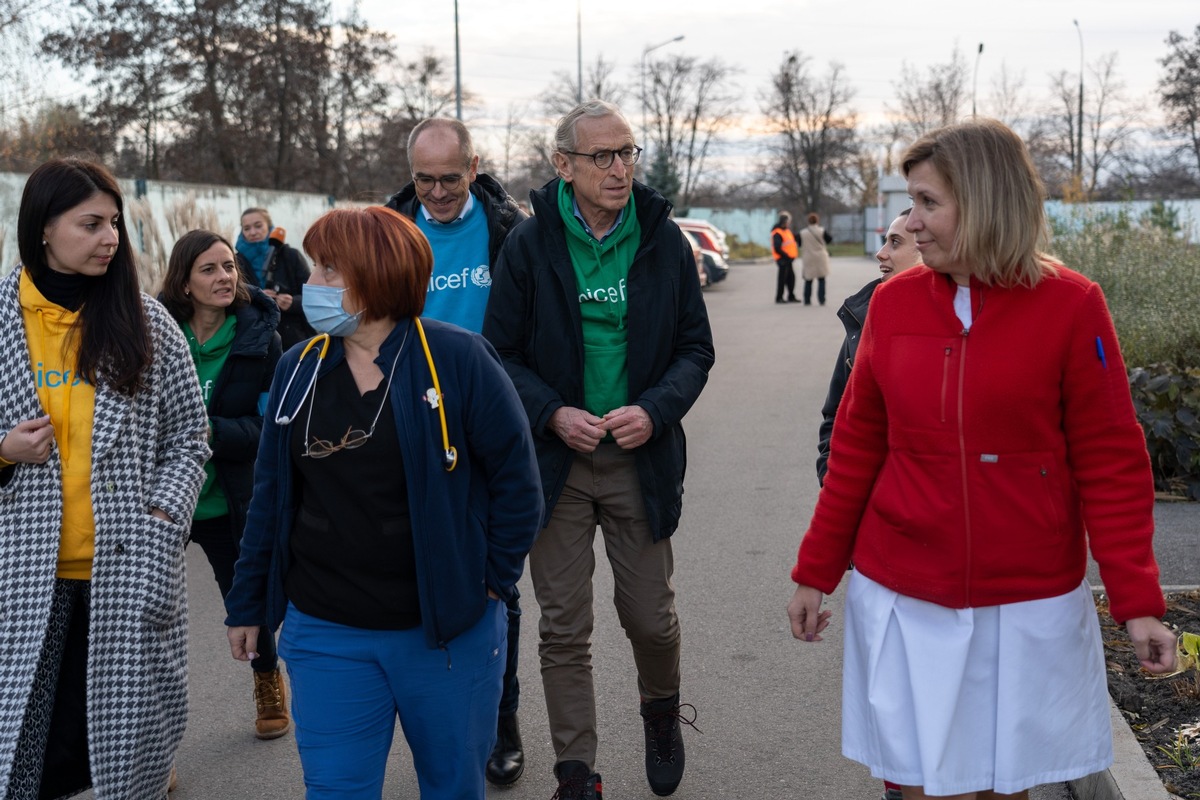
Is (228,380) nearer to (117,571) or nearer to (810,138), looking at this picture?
(117,571)

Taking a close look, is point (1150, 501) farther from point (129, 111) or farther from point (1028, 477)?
point (129, 111)

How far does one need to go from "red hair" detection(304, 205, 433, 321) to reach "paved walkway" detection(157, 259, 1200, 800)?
6.77 ft

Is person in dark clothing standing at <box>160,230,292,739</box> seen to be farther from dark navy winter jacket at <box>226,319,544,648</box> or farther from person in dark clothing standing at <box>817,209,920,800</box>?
person in dark clothing standing at <box>817,209,920,800</box>

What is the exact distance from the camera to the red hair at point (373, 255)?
3.08 m

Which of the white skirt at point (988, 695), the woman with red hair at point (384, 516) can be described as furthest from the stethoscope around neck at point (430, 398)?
the white skirt at point (988, 695)

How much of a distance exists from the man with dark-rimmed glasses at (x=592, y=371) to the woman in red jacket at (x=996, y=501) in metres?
1.28

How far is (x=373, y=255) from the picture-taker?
10.1 feet

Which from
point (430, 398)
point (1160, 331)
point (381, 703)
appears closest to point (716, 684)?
point (381, 703)

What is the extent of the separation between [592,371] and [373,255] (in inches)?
48.6

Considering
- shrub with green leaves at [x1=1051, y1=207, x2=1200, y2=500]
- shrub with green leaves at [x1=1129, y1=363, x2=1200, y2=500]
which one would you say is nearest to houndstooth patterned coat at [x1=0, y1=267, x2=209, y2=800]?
shrub with green leaves at [x1=1051, y1=207, x2=1200, y2=500]

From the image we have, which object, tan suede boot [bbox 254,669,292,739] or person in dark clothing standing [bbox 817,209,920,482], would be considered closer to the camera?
person in dark clothing standing [bbox 817,209,920,482]

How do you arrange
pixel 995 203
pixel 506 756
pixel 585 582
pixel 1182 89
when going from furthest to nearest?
pixel 1182 89 < pixel 506 756 < pixel 585 582 < pixel 995 203

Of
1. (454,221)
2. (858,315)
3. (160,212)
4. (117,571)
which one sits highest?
(160,212)

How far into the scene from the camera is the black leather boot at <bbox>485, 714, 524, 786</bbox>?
14.8 feet
